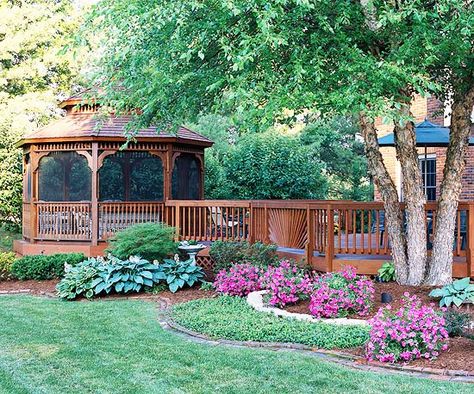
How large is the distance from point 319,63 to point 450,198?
3032 millimetres

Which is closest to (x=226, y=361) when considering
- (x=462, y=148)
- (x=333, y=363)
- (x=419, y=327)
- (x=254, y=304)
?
(x=333, y=363)

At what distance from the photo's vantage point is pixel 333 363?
5570 mm

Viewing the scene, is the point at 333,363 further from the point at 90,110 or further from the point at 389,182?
the point at 90,110

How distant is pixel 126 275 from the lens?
33.4ft

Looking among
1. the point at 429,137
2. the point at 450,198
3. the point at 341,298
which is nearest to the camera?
the point at 341,298

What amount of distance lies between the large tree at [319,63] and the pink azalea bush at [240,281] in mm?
2169

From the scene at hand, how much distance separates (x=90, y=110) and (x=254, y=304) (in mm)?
9005

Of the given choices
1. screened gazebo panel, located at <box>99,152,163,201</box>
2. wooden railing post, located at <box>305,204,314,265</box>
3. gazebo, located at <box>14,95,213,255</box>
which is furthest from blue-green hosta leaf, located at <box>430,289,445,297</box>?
screened gazebo panel, located at <box>99,152,163,201</box>

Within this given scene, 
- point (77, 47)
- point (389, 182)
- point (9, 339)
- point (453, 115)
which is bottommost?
point (9, 339)

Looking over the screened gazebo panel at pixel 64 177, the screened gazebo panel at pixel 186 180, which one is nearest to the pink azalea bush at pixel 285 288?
the screened gazebo panel at pixel 186 180

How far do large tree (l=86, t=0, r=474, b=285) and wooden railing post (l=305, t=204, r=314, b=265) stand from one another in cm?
144

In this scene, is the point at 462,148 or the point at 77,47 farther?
the point at 462,148

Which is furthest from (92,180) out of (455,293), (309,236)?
(455,293)

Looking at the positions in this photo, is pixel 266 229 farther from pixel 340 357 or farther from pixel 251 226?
pixel 340 357
